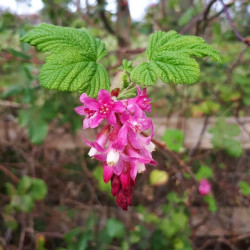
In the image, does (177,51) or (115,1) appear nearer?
(177,51)

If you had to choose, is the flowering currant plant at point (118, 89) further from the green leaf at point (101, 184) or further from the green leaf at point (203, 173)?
the green leaf at point (101, 184)

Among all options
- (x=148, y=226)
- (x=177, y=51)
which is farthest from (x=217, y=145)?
(x=177, y=51)

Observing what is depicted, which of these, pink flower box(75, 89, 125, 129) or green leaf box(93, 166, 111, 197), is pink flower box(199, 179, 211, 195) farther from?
pink flower box(75, 89, 125, 129)

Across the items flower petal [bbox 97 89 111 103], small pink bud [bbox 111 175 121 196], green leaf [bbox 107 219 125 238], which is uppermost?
flower petal [bbox 97 89 111 103]

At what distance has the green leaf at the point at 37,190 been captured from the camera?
2088 millimetres

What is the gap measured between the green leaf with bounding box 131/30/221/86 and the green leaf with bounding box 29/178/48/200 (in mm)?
1564

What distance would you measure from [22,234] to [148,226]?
37.4 inches

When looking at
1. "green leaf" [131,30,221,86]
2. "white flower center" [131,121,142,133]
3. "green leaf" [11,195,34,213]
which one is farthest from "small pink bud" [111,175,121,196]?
"green leaf" [11,195,34,213]

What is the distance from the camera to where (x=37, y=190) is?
6.90ft

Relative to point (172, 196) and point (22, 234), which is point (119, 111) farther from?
point (22, 234)

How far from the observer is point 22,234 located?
2.13 meters

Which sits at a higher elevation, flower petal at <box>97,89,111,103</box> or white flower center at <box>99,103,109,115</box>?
flower petal at <box>97,89,111,103</box>

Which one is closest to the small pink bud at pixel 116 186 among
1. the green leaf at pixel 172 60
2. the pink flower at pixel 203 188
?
the green leaf at pixel 172 60

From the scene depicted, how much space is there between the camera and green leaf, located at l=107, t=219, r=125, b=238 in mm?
1883
